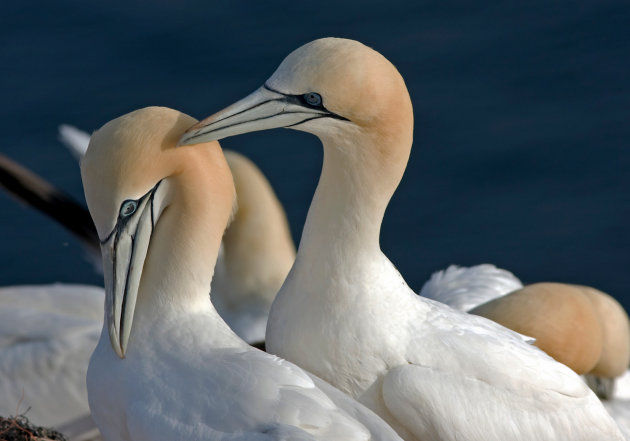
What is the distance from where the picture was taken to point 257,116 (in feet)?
12.3

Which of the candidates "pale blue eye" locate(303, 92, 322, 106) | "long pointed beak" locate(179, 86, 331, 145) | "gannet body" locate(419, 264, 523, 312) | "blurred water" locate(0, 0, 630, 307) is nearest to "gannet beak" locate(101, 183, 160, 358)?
"long pointed beak" locate(179, 86, 331, 145)

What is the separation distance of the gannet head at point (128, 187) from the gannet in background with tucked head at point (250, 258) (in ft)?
8.27

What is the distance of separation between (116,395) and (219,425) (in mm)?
387

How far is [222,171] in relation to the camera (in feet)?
12.9

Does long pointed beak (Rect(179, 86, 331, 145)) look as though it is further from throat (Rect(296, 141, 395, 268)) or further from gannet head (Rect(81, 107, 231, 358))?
throat (Rect(296, 141, 395, 268))

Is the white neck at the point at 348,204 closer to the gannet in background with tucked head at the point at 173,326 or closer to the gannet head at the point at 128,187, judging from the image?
the gannet in background with tucked head at the point at 173,326

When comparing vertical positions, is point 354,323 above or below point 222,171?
below

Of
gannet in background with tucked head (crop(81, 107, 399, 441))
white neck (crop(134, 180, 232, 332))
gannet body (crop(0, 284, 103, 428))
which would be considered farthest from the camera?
gannet body (crop(0, 284, 103, 428))

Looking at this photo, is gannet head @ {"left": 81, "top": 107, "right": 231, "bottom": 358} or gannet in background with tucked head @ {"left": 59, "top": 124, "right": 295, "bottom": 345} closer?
gannet head @ {"left": 81, "top": 107, "right": 231, "bottom": 358}

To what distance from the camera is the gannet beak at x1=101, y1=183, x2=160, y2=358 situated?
375 cm

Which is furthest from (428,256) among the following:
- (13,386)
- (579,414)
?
(579,414)

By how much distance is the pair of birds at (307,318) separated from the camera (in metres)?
3.67

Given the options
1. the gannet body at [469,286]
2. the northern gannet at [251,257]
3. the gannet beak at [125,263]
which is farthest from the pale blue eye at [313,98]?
the northern gannet at [251,257]

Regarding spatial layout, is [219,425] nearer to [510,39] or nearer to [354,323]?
[354,323]
